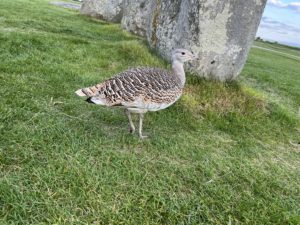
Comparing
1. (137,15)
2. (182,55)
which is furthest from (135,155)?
(137,15)

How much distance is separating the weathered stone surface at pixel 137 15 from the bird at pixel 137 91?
729cm

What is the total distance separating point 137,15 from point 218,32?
565 cm

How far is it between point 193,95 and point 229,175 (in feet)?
7.57

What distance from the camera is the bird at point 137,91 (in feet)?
15.0

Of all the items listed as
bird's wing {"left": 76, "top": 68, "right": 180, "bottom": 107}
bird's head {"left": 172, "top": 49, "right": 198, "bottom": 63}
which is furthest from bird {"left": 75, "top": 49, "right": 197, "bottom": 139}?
bird's head {"left": 172, "top": 49, "right": 198, "bottom": 63}

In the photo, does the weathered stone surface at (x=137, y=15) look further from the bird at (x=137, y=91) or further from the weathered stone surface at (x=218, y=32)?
the bird at (x=137, y=91)

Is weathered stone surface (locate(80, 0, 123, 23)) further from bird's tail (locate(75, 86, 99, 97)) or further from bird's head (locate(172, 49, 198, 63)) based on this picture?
bird's tail (locate(75, 86, 99, 97))

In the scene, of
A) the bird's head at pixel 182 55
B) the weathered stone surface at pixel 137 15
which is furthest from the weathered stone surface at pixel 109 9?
the bird's head at pixel 182 55

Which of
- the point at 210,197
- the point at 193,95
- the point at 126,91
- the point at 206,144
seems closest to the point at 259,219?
the point at 210,197

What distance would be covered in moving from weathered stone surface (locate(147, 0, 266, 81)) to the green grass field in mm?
404

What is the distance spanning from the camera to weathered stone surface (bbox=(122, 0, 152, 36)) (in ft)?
39.5

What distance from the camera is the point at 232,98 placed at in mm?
6836

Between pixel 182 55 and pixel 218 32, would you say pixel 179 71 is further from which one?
pixel 218 32

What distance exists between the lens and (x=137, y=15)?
12.1m
